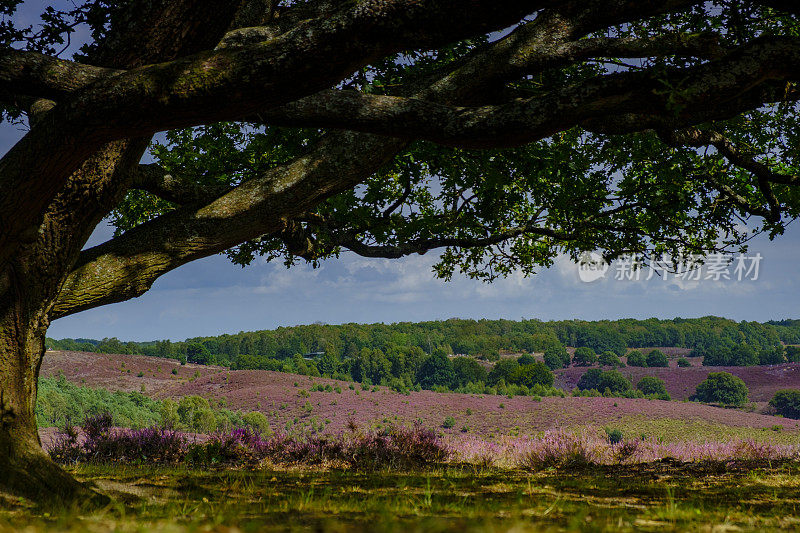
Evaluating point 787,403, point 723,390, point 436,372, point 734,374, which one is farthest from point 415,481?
point 436,372

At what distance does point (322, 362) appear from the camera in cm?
13038

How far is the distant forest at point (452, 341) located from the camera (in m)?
127

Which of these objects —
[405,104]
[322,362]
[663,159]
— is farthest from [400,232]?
[322,362]

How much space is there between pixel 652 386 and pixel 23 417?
115m

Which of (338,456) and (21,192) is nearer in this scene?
(21,192)

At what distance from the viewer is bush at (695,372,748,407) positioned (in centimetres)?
8704

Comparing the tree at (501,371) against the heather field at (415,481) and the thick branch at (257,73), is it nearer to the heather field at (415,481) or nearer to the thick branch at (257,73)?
the heather field at (415,481)

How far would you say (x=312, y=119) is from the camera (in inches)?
212

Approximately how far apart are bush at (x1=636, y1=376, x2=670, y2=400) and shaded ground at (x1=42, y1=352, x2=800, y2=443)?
39.7 meters

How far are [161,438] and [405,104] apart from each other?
31.5ft

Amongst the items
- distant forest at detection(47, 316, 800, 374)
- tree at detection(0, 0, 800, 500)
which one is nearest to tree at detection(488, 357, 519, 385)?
distant forest at detection(47, 316, 800, 374)

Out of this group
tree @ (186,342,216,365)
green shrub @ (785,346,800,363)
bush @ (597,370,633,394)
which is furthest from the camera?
green shrub @ (785,346,800,363)

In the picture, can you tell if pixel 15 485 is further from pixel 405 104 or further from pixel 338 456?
pixel 338 456

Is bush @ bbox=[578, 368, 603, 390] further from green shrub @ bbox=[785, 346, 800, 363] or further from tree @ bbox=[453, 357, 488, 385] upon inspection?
green shrub @ bbox=[785, 346, 800, 363]
